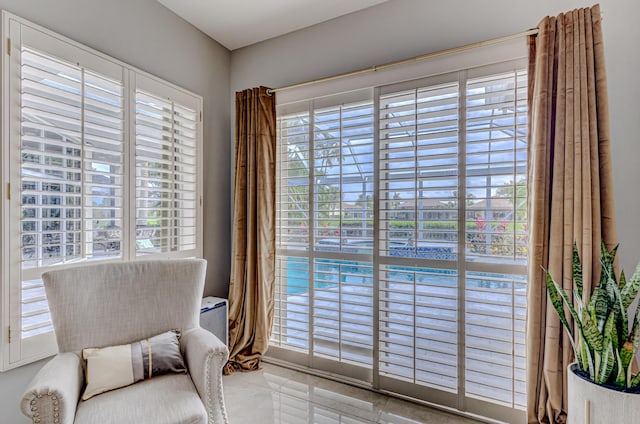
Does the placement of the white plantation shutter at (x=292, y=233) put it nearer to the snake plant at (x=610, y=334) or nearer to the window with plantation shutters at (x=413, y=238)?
the window with plantation shutters at (x=413, y=238)

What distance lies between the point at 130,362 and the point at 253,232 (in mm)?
1306

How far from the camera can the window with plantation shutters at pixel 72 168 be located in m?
1.62

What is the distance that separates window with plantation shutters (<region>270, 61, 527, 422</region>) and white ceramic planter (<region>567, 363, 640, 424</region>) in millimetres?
488

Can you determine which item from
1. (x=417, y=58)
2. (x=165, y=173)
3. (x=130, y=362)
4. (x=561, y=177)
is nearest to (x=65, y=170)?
(x=165, y=173)

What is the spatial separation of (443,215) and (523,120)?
0.70 meters

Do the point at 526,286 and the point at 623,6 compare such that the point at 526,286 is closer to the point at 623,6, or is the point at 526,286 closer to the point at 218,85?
the point at 623,6

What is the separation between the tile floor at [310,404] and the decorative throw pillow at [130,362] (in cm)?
66

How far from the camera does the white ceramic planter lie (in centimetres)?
124

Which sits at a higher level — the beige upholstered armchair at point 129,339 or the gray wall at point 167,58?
the gray wall at point 167,58

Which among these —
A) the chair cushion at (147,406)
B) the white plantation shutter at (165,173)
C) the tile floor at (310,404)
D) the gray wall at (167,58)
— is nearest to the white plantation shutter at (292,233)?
the tile floor at (310,404)

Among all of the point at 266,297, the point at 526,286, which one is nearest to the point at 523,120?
the point at 526,286

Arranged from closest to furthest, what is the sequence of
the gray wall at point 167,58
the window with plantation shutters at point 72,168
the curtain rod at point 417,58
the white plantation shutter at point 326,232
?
the window with plantation shutters at point 72,168 < the gray wall at point 167,58 < the curtain rod at point 417,58 < the white plantation shutter at point 326,232

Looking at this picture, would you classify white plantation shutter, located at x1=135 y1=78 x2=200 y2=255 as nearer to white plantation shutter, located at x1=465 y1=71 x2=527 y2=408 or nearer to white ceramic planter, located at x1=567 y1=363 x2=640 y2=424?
white plantation shutter, located at x1=465 y1=71 x2=527 y2=408

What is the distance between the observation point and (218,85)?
295 cm
